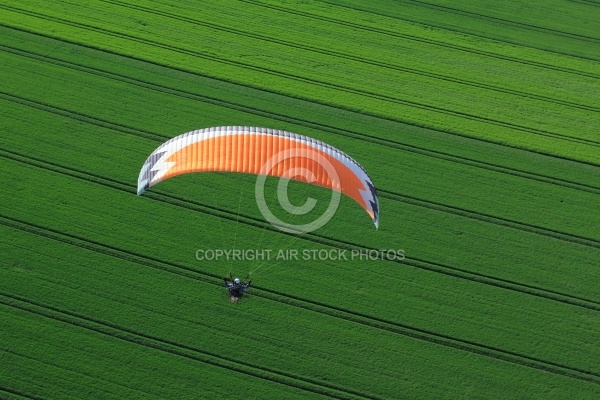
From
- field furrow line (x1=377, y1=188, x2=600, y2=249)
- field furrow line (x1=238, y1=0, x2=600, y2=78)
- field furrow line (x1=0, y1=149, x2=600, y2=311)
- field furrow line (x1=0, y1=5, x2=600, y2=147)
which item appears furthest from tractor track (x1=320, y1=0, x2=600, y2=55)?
field furrow line (x1=0, y1=149, x2=600, y2=311)

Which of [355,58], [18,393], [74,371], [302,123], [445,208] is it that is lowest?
[18,393]

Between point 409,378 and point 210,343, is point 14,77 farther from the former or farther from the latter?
point 409,378

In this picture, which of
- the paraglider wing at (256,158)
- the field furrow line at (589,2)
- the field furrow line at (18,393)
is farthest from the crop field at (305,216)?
the paraglider wing at (256,158)

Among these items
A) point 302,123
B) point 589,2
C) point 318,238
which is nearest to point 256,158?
point 318,238

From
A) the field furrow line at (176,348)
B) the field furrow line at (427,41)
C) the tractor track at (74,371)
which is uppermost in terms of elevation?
the field furrow line at (427,41)

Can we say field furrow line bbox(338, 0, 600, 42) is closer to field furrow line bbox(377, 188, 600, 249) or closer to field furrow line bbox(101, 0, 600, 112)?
field furrow line bbox(101, 0, 600, 112)

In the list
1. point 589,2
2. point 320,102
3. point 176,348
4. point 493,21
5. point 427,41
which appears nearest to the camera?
point 176,348

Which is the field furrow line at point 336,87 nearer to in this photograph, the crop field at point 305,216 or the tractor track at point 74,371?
the crop field at point 305,216

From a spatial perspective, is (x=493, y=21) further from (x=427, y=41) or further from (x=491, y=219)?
(x=491, y=219)
